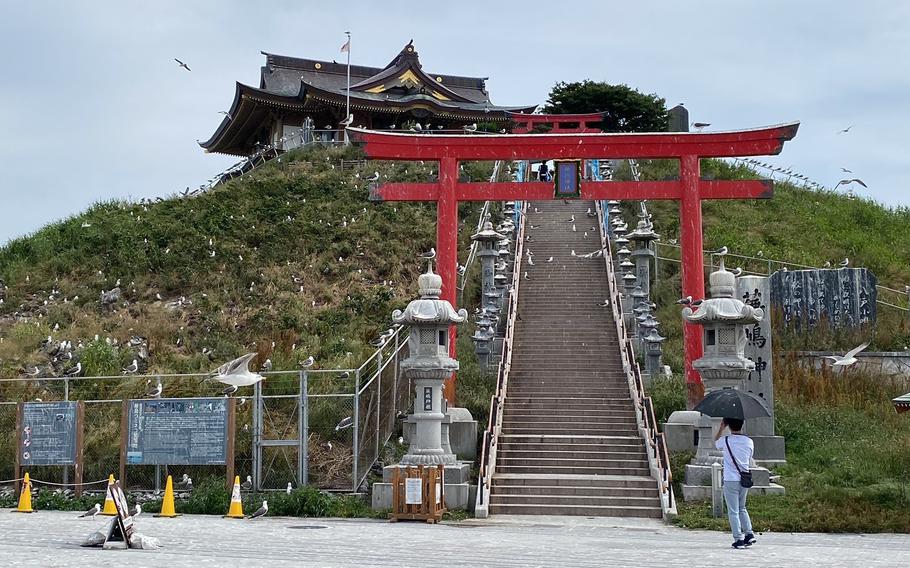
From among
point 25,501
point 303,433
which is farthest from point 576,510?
point 25,501

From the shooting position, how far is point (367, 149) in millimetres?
20438

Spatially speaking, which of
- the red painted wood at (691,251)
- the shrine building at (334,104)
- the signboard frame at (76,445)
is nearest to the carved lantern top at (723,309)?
the red painted wood at (691,251)

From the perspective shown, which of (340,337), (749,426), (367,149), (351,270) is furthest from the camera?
(351,270)

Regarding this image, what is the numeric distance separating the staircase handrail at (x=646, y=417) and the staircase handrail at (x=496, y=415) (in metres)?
2.46

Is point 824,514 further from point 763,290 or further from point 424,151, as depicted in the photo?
point 424,151

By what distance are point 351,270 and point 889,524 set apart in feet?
67.6

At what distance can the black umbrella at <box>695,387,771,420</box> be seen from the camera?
11.9m

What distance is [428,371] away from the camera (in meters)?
16.3

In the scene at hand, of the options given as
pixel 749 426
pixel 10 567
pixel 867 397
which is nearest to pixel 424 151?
pixel 749 426

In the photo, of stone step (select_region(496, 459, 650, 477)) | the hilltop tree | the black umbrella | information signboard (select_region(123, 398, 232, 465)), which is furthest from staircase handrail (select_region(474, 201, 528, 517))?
the hilltop tree

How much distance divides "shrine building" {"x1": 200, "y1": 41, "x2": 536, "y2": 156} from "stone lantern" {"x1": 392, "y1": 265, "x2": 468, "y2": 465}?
29534mm

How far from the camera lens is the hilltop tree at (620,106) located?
165 ft

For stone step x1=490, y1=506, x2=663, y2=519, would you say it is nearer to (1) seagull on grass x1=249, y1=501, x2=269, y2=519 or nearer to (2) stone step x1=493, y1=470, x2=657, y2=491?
(2) stone step x1=493, y1=470, x2=657, y2=491

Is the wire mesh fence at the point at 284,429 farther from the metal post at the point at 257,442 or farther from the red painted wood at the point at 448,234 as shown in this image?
the red painted wood at the point at 448,234
